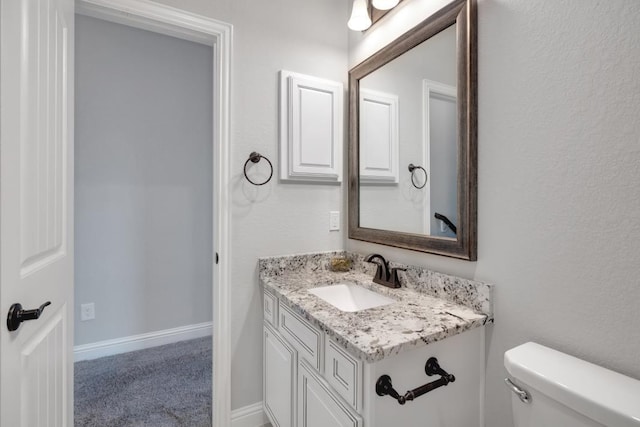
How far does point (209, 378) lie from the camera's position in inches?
80.9

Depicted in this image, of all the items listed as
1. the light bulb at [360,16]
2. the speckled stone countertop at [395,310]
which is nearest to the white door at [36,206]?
the speckled stone countertop at [395,310]

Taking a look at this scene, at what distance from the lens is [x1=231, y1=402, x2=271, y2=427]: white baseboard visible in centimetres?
156

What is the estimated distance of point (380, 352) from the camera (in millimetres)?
802

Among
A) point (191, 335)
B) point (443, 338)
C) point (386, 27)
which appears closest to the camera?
point (443, 338)

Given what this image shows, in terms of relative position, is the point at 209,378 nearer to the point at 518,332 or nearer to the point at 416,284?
the point at 416,284

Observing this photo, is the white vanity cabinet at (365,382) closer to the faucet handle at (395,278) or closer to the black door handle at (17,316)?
the faucet handle at (395,278)

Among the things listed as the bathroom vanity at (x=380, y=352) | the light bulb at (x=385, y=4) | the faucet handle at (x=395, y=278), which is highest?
the light bulb at (x=385, y=4)

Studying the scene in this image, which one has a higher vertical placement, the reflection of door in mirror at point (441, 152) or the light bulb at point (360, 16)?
the light bulb at point (360, 16)

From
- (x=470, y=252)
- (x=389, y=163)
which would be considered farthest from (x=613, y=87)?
(x=389, y=163)

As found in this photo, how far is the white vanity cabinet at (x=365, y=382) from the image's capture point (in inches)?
Result: 33.9

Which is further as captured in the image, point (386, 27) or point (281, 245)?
point (281, 245)

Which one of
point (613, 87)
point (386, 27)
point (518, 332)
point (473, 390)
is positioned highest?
point (386, 27)

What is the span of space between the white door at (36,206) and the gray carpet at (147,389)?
55 centimetres

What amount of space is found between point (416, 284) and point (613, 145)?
32.3 inches
